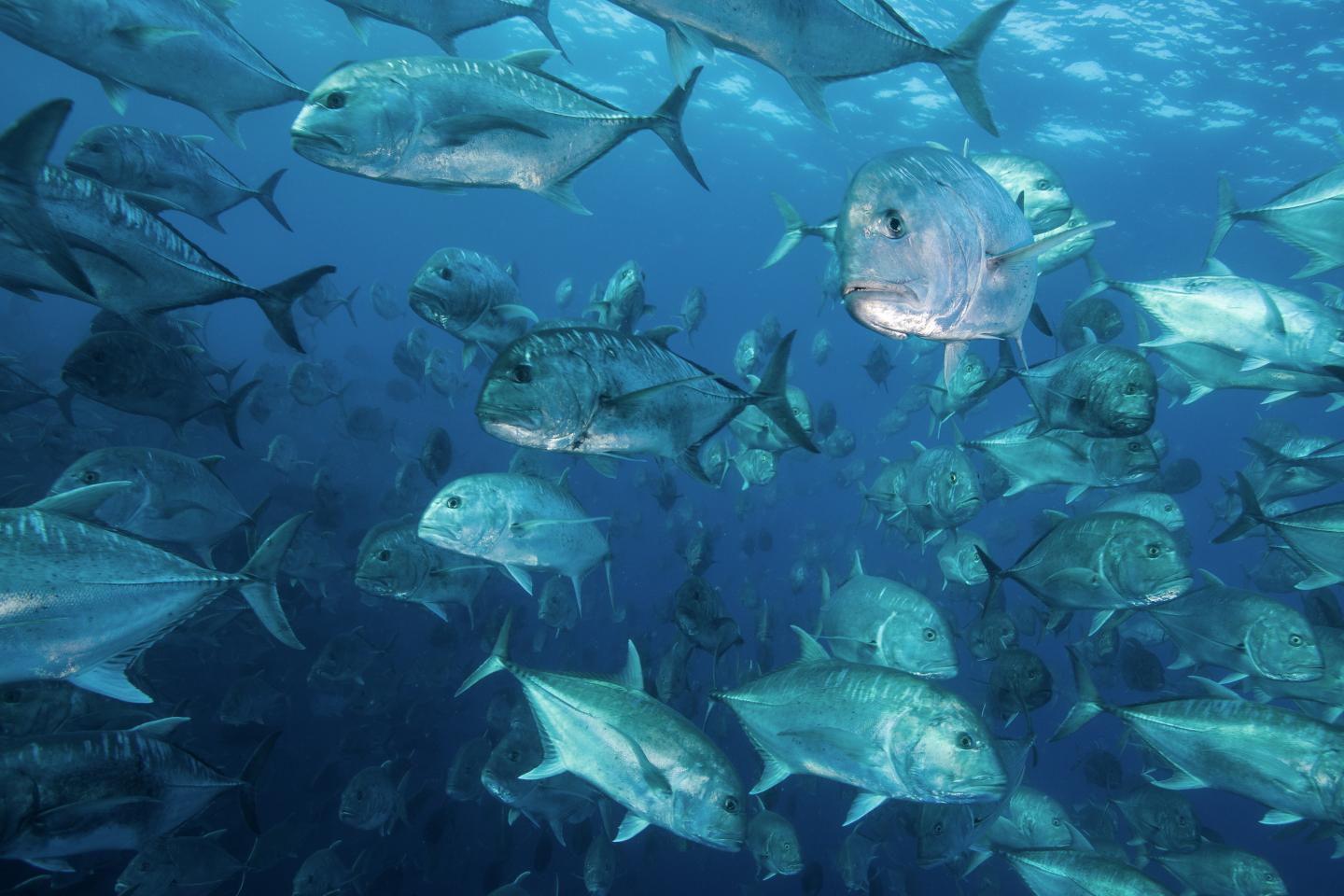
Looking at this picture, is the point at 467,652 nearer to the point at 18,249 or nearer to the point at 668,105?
the point at 18,249

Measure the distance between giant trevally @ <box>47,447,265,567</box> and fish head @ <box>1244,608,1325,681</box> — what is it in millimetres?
7629

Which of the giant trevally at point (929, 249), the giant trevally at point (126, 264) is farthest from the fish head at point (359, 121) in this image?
the giant trevally at point (929, 249)

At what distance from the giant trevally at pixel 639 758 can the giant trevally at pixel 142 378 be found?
149 inches

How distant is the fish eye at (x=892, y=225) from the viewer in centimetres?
203

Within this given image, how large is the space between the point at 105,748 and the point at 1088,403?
6.08 m

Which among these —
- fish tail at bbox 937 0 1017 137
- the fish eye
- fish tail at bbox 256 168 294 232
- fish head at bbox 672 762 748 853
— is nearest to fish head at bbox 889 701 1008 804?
fish head at bbox 672 762 748 853

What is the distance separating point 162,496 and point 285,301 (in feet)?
7.39

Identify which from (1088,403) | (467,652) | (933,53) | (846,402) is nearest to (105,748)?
(933,53)

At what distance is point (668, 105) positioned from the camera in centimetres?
328

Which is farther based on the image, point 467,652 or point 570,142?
point 467,652

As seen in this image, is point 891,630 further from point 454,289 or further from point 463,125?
point 463,125

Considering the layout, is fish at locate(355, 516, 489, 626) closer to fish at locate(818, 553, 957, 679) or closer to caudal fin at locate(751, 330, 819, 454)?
fish at locate(818, 553, 957, 679)

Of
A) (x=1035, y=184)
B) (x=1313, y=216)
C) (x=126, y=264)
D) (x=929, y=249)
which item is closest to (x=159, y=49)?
(x=126, y=264)

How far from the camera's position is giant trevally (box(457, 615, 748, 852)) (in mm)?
3402
